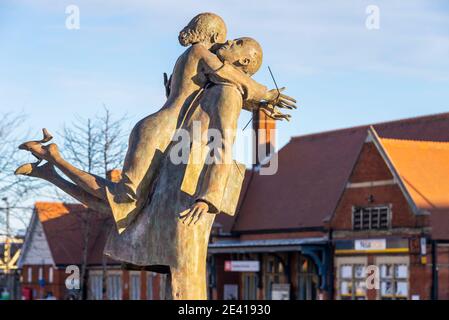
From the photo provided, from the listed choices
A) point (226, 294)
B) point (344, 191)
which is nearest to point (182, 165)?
point (344, 191)

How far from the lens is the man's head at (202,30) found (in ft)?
23.1

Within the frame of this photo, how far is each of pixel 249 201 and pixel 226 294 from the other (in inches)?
193

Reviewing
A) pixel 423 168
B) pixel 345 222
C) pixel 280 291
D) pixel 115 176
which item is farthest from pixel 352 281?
pixel 115 176

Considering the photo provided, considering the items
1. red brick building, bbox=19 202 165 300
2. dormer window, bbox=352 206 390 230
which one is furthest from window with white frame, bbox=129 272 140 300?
dormer window, bbox=352 206 390 230

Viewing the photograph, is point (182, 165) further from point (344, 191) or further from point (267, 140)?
point (267, 140)

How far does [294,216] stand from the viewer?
5041 cm

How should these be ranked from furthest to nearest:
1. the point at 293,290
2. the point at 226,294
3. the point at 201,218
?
1. the point at 226,294
2. the point at 293,290
3. the point at 201,218

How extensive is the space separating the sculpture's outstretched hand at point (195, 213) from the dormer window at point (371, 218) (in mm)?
36481

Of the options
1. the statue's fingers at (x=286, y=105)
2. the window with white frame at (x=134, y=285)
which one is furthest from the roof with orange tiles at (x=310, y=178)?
the statue's fingers at (x=286, y=105)

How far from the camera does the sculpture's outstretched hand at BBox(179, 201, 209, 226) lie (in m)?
6.27

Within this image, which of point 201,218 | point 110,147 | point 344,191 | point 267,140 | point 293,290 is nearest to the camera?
point 201,218

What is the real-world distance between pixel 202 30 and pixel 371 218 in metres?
36.8

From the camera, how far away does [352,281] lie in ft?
143
